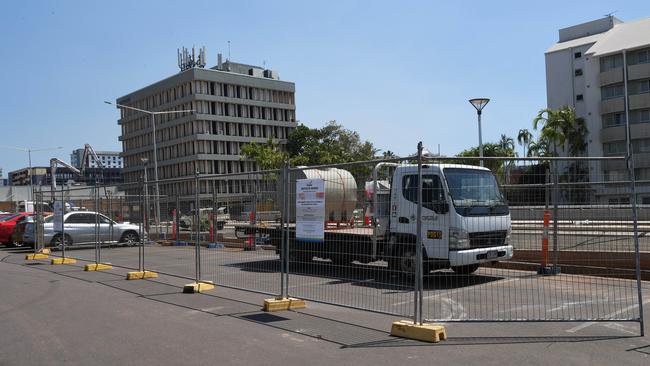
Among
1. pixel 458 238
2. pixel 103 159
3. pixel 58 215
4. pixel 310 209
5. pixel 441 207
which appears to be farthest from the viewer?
pixel 103 159

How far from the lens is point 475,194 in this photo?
1123 cm

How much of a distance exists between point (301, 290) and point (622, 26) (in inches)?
2349

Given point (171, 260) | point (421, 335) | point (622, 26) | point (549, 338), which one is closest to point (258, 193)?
point (421, 335)

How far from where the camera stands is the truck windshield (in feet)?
35.8

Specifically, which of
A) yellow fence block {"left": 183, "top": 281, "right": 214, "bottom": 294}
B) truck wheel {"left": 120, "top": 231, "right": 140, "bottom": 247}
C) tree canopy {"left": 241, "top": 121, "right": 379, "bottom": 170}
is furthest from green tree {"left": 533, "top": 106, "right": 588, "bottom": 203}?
yellow fence block {"left": 183, "top": 281, "right": 214, "bottom": 294}

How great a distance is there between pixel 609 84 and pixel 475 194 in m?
51.2

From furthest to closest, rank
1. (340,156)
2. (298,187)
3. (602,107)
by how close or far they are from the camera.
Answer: (340,156), (602,107), (298,187)

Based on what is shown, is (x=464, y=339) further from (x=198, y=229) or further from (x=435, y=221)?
(x=198, y=229)

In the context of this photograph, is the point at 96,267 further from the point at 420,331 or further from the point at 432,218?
the point at 420,331

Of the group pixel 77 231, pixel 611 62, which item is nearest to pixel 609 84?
pixel 611 62

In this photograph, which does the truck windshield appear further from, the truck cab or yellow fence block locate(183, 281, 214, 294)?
yellow fence block locate(183, 281, 214, 294)

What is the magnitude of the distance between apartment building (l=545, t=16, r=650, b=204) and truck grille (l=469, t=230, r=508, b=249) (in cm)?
4064

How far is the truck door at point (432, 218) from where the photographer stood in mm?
10578

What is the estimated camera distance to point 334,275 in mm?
10031
